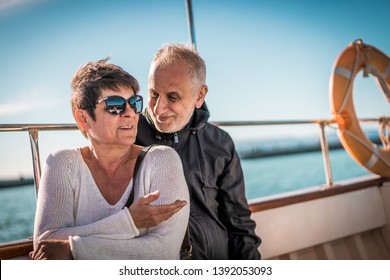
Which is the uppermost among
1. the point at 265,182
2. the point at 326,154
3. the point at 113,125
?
the point at 113,125

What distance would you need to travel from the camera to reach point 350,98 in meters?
2.04

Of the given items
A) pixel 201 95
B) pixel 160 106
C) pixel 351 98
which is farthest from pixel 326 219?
pixel 160 106

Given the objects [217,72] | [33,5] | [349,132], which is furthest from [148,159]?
[349,132]

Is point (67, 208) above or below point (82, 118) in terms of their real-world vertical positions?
below

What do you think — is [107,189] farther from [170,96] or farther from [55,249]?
[170,96]

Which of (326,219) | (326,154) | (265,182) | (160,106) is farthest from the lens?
(265,182)

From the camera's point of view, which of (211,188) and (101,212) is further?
(211,188)

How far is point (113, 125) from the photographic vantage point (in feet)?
3.15

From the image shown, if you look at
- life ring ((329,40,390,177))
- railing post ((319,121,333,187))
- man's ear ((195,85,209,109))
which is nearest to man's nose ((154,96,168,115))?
man's ear ((195,85,209,109))

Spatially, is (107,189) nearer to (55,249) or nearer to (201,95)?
(55,249)

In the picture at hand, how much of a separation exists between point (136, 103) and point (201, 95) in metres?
0.28

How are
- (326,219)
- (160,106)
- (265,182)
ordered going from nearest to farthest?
(160,106)
(326,219)
(265,182)

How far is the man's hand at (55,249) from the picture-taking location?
876mm

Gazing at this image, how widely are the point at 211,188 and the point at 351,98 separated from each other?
44.2 inches
